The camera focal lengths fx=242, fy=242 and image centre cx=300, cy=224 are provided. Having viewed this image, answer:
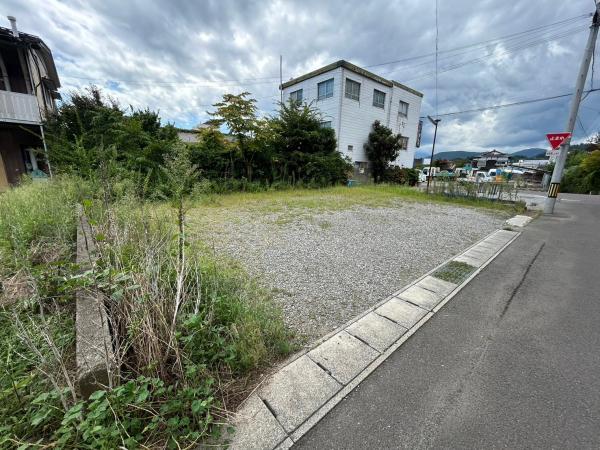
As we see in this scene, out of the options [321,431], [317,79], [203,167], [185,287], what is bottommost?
[321,431]

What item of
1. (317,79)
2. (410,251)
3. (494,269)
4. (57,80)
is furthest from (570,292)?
(57,80)

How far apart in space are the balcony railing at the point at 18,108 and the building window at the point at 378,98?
16515 millimetres

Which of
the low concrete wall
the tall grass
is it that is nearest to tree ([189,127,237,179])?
the tall grass

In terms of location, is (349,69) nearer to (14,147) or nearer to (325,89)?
(325,89)

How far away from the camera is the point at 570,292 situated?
3.04 m

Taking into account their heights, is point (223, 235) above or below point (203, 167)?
below

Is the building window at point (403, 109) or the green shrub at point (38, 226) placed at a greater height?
the building window at point (403, 109)

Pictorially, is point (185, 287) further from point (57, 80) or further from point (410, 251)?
point (57, 80)

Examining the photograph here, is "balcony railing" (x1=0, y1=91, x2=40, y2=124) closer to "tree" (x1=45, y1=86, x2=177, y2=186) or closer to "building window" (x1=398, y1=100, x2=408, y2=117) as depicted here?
"tree" (x1=45, y1=86, x2=177, y2=186)

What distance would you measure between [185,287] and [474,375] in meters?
2.32

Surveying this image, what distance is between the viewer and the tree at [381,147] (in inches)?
618

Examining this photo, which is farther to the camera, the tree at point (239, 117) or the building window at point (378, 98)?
the building window at point (378, 98)

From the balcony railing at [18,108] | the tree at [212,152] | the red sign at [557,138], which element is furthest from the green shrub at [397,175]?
the balcony railing at [18,108]

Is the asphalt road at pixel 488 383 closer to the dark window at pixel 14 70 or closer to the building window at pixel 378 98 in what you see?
the dark window at pixel 14 70
